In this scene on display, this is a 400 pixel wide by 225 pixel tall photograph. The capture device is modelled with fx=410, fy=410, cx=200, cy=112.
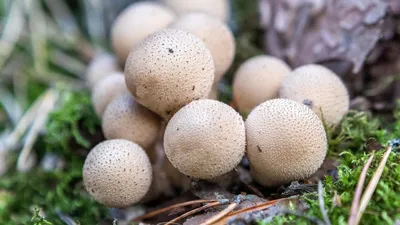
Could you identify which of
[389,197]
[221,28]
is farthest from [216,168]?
[221,28]

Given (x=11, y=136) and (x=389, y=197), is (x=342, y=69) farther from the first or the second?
(x=11, y=136)

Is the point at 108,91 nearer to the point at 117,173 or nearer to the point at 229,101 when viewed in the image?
the point at 117,173

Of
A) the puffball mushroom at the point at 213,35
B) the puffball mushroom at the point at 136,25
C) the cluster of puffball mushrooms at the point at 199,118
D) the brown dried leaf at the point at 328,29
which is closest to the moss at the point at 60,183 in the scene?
the cluster of puffball mushrooms at the point at 199,118

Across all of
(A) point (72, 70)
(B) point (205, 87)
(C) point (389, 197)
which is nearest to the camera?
(C) point (389, 197)

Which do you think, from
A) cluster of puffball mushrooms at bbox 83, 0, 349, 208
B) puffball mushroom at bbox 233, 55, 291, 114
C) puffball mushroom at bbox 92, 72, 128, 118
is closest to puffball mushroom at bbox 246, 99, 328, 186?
cluster of puffball mushrooms at bbox 83, 0, 349, 208

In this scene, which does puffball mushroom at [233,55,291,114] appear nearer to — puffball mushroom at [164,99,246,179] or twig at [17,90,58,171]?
puffball mushroom at [164,99,246,179]
